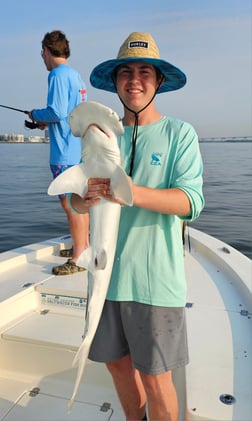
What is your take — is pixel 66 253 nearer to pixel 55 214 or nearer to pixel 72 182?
pixel 72 182

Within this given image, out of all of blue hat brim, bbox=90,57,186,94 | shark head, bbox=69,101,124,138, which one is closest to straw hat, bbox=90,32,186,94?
blue hat brim, bbox=90,57,186,94

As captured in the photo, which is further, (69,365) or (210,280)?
(210,280)

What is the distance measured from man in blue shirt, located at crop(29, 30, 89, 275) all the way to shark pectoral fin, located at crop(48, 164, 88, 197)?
235 centimetres

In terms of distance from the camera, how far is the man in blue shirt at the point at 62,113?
4203 mm

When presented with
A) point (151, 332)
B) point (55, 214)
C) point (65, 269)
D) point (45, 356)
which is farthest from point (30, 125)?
point (55, 214)

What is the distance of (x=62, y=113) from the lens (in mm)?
4219

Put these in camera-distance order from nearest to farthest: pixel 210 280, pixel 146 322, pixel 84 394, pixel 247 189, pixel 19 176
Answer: pixel 146 322 → pixel 84 394 → pixel 210 280 → pixel 247 189 → pixel 19 176

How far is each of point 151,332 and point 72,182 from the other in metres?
0.85

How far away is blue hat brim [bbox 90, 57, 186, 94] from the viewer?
2.00 m

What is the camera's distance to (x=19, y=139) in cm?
13112

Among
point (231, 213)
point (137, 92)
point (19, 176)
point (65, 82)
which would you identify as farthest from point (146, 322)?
point (19, 176)

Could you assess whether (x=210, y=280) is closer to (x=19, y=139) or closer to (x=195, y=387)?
(x=195, y=387)

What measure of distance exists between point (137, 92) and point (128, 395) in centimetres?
170

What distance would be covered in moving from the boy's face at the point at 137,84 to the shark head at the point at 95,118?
30cm
